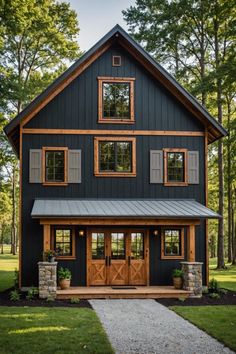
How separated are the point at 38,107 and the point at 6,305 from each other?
7.39 metres

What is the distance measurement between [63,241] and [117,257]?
207cm

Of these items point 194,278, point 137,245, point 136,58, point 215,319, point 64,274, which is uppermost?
point 136,58

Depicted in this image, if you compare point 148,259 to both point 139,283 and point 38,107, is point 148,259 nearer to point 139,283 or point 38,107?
point 139,283

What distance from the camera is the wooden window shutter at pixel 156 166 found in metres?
19.4

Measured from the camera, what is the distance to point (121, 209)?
58.7ft

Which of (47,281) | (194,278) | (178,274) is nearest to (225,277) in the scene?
(178,274)

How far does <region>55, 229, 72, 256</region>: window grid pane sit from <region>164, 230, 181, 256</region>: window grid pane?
3599 millimetres

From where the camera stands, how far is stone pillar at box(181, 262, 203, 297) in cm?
1705

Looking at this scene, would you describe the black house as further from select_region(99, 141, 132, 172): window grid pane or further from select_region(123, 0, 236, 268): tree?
select_region(123, 0, 236, 268): tree

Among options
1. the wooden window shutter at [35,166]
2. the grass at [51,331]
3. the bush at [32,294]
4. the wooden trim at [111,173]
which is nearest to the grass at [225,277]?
the wooden trim at [111,173]

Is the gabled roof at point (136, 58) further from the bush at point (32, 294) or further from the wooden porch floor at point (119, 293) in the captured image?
the wooden porch floor at point (119, 293)

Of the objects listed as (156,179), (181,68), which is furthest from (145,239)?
(181,68)

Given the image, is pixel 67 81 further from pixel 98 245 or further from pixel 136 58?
pixel 98 245

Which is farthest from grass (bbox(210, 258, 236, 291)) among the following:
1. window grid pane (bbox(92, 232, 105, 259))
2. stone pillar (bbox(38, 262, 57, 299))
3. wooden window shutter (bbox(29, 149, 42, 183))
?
wooden window shutter (bbox(29, 149, 42, 183))
